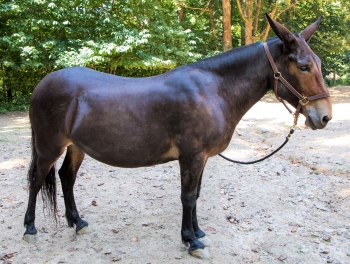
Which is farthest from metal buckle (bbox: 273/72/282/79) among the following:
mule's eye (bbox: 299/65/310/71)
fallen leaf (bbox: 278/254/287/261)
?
fallen leaf (bbox: 278/254/287/261)

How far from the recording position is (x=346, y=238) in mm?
3055

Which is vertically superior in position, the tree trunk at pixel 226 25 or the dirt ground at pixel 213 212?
the tree trunk at pixel 226 25

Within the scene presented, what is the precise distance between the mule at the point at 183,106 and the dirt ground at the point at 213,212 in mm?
596

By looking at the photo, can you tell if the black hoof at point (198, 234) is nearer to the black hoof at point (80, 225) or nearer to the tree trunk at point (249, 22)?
the black hoof at point (80, 225)

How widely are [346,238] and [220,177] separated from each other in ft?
7.19

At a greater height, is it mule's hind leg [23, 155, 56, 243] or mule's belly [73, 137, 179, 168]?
mule's belly [73, 137, 179, 168]

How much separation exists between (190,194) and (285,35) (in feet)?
5.16

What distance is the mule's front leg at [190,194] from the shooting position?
8.62 ft

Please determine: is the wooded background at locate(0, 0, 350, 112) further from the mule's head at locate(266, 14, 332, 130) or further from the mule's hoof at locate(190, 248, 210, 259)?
the mule's hoof at locate(190, 248, 210, 259)

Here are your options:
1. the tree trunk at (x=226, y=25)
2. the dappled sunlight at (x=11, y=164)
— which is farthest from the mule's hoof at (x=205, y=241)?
the tree trunk at (x=226, y=25)

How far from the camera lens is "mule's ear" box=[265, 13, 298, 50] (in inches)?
92.8

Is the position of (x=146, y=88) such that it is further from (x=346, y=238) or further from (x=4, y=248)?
(x=346, y=238)

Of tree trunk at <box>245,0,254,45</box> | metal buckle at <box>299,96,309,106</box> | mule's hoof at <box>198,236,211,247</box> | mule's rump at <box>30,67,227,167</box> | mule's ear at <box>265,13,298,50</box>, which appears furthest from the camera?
tree trunk at <box>245,0,254,45</box>

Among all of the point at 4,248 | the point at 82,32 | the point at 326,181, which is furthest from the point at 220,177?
the point at 82,32
